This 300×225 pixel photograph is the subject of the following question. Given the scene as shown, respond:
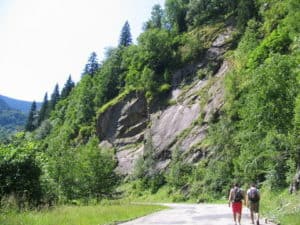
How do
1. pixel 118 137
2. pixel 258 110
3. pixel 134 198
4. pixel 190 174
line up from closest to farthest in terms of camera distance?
pixel 258 110, pixel 190 174, pixel 134 198, pixel 118 137

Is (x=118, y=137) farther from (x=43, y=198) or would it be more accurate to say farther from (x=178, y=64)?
(x=43, y=198)

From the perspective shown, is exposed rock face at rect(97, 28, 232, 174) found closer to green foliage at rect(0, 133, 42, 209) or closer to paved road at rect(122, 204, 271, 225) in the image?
paved road at rect(122, 204, 271, 225)

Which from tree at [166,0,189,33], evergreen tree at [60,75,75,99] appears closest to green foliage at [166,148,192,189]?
tree at [166,0,189,33]

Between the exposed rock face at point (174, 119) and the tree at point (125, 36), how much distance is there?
56.0m

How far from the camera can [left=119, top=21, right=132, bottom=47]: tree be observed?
152250 millimetres

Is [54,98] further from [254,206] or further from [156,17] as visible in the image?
[254,206]

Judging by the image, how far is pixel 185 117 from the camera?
80.5 m

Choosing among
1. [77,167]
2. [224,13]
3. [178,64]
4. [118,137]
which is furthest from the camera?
[224,13]

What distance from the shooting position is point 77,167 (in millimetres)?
52594

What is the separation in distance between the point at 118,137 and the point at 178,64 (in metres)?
19.6

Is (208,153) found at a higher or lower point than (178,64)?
lower

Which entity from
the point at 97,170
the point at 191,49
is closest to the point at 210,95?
the point at 191,49

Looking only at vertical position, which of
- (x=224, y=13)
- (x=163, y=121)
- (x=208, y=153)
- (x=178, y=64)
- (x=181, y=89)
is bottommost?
(x=208, y=153)

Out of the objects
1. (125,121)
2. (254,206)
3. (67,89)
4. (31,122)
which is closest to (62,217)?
(254,206)
